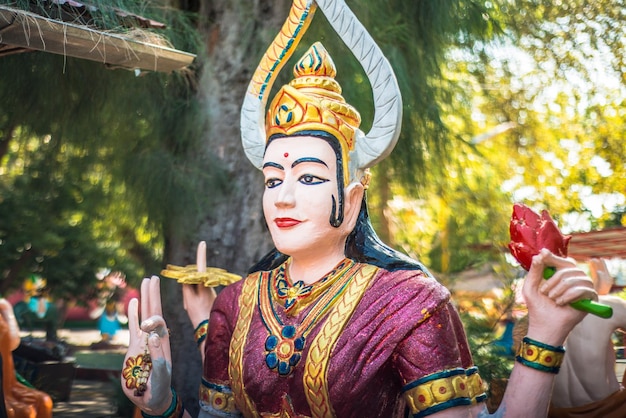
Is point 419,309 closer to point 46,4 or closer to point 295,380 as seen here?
point 295,380

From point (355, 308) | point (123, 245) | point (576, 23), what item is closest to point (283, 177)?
point (355, 308)

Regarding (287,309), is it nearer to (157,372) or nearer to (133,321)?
(157,372)

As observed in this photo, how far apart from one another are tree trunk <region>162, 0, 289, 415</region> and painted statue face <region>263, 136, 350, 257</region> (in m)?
2.21

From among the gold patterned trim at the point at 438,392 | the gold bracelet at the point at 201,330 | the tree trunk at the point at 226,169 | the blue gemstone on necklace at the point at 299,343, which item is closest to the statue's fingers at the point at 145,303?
the gold bracelet at the point at 201,330

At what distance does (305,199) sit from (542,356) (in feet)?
3.35

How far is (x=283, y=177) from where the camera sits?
10.4 ft

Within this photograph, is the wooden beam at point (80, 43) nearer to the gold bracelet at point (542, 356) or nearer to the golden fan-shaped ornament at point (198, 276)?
the golden fan-shaped ornament at point (198, 276)

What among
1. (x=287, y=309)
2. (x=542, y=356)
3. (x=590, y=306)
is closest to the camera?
(x=590, y=306)

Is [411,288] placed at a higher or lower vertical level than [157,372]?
higher

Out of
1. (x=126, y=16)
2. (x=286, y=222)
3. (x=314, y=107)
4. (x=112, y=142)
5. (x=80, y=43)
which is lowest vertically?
(x=286, y=222)

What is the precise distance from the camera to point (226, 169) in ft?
17.9

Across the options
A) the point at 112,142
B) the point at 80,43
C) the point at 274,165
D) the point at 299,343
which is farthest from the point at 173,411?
the point at 112,142

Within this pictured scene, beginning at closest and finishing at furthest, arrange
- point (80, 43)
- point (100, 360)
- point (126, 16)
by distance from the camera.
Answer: point (80, 43) < point (126, 16) < point (100, 360)

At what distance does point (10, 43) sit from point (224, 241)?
2.17 metres
